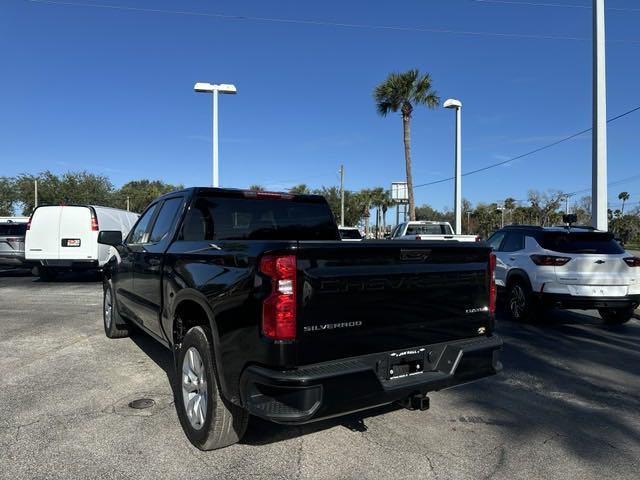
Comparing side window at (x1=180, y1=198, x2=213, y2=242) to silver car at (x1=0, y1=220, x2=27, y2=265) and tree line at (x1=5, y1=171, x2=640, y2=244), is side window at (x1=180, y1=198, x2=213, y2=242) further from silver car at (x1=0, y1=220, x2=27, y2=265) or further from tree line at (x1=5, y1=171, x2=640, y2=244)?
tree line at (x1=5, y1=171, x2=640, y2=244)

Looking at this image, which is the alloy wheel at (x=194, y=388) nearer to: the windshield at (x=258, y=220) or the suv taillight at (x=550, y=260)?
the windshield at (x=258, y=220)

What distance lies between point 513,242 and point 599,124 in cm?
411

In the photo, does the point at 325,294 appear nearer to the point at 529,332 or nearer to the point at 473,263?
the point at 473,263

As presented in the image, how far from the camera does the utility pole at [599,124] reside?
11.3m

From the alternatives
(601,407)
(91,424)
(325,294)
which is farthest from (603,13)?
(91,424)

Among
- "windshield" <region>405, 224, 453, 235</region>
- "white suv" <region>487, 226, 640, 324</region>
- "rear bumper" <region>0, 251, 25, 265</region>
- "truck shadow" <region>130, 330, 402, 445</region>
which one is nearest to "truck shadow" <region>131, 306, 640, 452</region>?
"truck shadow" <region>130, 330, 402, 445</region>

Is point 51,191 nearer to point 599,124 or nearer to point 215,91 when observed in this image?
point 215,91

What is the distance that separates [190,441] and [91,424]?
0.98 metres

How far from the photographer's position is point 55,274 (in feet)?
50.5

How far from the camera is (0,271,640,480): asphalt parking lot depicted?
342 cm

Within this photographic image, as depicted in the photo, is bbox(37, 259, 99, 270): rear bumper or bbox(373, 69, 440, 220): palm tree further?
bbox(373, 69, 440, 220): palm tree

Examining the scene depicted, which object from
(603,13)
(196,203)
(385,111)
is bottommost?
(196,203)

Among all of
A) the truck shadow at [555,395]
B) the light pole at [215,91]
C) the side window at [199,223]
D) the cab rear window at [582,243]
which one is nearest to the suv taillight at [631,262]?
the cab rear window at [582,243]

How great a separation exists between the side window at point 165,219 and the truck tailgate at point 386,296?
239 cm
